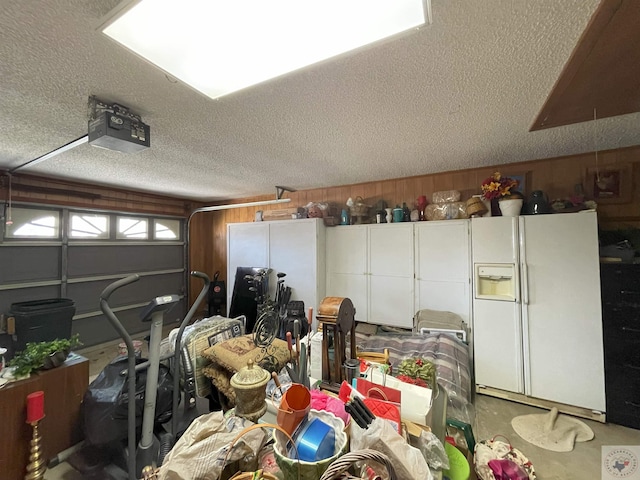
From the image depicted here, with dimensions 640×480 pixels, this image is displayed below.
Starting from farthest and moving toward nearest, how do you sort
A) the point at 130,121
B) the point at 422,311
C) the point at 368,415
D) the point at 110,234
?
1. the point at 110,234
2. the point at 422,311
3. the point at 130,121
4. the point at 368,415

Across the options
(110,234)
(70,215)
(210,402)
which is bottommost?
(210,402)

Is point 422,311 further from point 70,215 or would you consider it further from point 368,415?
point 70,215

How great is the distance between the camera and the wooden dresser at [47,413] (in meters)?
1.57

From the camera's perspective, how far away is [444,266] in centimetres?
309

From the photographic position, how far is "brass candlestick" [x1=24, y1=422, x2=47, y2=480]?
62.7 inches

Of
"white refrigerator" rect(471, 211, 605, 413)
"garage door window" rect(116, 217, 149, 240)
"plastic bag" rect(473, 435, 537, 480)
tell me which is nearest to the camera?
"plastic bag" rect(473, 435, 537, 480)

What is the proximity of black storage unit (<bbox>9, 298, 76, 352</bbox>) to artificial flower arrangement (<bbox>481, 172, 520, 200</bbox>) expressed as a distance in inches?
206

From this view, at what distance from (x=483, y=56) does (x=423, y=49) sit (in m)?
0.31

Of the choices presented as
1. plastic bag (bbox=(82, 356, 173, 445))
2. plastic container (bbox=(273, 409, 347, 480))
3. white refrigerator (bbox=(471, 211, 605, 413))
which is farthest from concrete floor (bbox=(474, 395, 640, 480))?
plastic bag (bbox=(82, 356, 173, 445))

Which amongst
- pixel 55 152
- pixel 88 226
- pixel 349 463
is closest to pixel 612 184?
pixel 349 463

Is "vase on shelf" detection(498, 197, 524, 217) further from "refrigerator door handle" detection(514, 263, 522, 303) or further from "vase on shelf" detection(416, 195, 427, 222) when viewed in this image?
"vase on shelf" detection(416, 195, 427, 222)

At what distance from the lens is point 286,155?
267cm

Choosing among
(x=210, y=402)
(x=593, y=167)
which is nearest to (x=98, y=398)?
(x=210, y=402)

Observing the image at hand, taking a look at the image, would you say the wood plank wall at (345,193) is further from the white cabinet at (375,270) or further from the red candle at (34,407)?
the red candle at (34,407)
